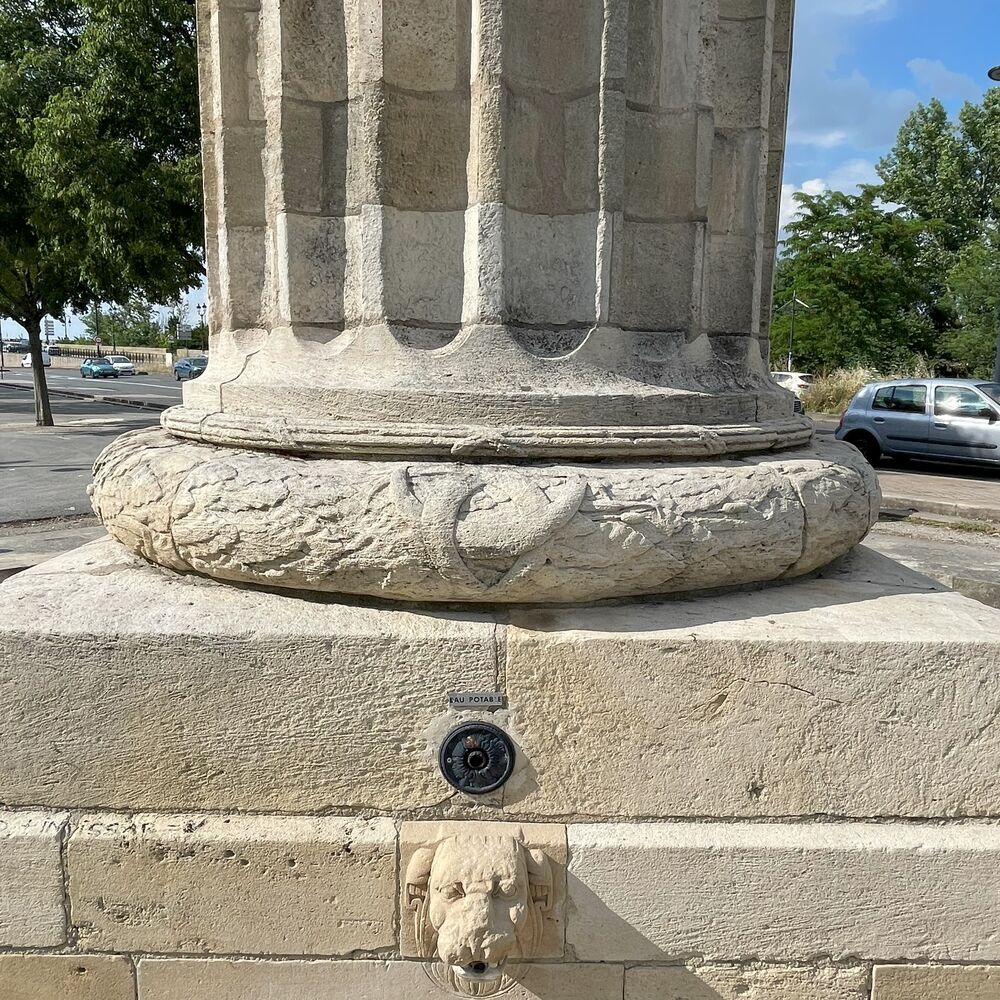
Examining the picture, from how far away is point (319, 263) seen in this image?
8.29 feet

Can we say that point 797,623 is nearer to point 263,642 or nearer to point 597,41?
point 263,642

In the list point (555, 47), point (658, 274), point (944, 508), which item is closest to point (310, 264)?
point (555, 47)

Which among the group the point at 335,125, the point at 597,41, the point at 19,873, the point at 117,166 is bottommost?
the point at 19,873

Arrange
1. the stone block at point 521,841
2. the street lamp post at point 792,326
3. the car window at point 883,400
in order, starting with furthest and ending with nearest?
the street lamp post at point 792,326 < the car window at point 883,400 < the stone block at point 521,841

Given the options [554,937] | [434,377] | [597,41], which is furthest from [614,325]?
[554,937]

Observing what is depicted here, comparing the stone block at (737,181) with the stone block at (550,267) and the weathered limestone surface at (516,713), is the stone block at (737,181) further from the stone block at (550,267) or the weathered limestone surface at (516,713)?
the weathered limestone surface at (516,713)

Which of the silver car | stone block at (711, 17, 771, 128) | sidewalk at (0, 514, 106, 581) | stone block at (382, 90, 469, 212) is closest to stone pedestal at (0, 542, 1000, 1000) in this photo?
stone block at (382, 90, 469, 212)

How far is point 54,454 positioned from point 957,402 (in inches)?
570

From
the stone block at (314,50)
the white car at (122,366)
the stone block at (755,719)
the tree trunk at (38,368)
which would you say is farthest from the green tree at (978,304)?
the white car at (122,366)

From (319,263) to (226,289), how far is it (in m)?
0.43

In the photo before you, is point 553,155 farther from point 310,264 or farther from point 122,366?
point 122,366

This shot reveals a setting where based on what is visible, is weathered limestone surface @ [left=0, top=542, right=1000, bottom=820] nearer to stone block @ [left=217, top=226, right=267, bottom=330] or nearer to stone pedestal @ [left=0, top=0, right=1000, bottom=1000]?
stone pedestal @ [left=0, top=0, right=1000, bottom=1000]

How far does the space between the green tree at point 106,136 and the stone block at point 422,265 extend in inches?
479

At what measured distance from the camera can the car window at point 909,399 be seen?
12734mm
